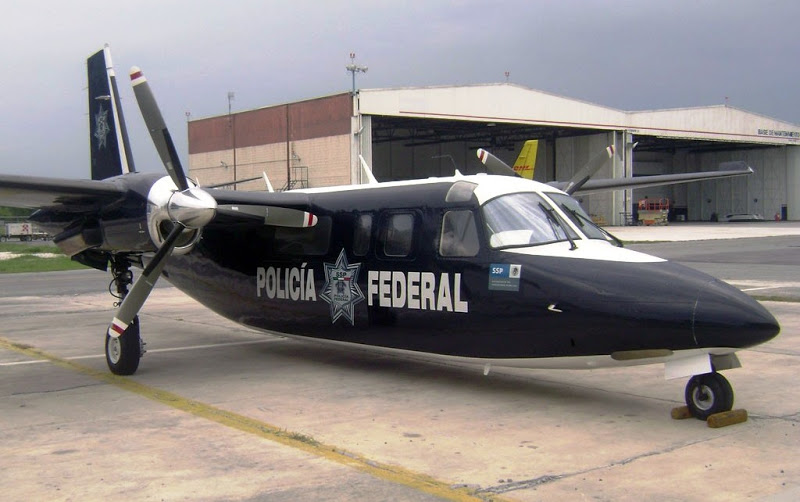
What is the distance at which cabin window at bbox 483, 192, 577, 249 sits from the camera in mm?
8070

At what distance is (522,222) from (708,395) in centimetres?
249

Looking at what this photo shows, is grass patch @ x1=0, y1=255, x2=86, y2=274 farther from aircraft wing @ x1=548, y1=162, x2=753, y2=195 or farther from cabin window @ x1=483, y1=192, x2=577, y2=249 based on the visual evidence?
cabin window @ x1=483, y1=192, x2=577, y2=249

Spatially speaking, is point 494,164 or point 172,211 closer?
point 172,211

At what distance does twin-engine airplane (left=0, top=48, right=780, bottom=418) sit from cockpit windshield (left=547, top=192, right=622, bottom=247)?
0.08 ft

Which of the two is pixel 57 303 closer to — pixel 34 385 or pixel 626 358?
pixel 34 385

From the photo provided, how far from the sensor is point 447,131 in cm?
5956

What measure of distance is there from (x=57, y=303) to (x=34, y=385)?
1098 centimetres

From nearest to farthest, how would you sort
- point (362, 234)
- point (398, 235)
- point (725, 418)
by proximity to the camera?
point (725, 418), point (398, 235), point (362, 234)

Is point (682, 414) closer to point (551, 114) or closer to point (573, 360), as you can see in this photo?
point (573, 360)

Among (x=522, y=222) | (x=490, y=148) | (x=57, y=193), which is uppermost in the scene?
(x=490, y=148)

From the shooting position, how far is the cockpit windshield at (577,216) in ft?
27.2

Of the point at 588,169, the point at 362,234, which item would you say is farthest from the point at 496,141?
the point at 362,234

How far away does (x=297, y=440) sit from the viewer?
6.73m

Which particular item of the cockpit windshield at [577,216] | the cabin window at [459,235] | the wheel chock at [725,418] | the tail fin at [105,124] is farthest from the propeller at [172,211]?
the wheel chock at [725,418]
